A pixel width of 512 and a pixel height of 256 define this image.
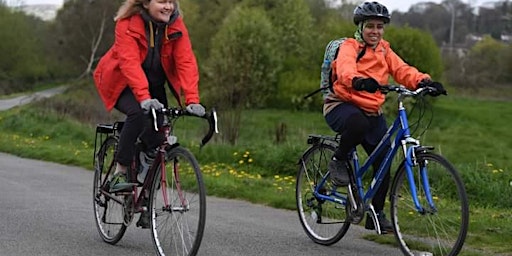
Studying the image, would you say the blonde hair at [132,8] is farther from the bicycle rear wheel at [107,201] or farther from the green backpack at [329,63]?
the green backpack at [329,63]

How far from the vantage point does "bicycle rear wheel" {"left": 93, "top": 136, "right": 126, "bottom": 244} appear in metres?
6.59

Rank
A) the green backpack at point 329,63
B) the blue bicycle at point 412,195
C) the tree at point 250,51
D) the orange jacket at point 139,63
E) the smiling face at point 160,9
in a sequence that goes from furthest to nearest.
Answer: the tree at point 250,51, the green backpack at point 329,63, the smiling face at point 160,9, the orange jacket at point 139,63, the blue bicycle at point 412,195

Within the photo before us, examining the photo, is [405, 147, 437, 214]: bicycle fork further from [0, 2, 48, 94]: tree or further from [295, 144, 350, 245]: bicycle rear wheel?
[0, 2, 48, 94]: tree

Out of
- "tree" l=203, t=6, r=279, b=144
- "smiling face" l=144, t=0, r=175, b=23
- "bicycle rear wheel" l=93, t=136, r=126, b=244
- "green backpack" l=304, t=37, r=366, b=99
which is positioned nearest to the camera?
"smiling face" l=144, t=0, r=175, b=23

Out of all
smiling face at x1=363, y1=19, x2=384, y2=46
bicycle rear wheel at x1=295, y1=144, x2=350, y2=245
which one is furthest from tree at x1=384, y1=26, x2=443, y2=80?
smiling face at x1=363, y1=19, x2=384, y2=46

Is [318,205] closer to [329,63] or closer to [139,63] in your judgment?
[329,63]

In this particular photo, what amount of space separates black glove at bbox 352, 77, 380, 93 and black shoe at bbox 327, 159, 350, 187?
950 millimetres

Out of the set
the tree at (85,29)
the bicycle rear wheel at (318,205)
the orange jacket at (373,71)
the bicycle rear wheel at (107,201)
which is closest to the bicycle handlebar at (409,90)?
the orange jacket at (373,71)

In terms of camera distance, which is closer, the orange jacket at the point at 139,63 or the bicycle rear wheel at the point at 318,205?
the orange jacket at the point at 139,63

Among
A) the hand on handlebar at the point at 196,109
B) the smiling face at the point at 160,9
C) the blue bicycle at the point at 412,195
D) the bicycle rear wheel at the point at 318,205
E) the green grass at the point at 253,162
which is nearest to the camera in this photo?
the blue bicycle at the point at 412,195

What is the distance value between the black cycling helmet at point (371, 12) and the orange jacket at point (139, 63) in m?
1.24

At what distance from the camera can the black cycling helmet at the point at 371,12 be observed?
605 centimetres

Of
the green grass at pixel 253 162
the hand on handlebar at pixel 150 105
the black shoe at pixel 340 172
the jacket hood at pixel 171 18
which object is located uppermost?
the jacket hood at pixel 171 18

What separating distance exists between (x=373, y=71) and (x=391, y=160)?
69cm
